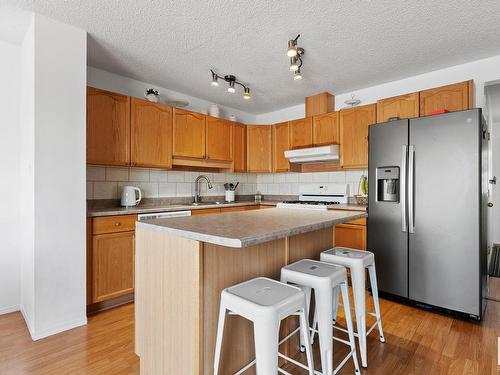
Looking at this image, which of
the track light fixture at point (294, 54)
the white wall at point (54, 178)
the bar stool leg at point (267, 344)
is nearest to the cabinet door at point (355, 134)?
the track light fixture at point (294, 54)

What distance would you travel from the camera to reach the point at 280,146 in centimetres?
425

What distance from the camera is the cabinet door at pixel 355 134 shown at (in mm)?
3283

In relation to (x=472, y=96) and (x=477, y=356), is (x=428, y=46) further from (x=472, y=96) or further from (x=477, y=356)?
(x=477, y=356)

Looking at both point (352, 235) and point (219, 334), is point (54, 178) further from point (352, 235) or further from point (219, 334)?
point (352, 235)

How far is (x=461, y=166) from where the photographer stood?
2240mm

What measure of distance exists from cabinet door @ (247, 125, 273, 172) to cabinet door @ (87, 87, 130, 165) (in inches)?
75.7

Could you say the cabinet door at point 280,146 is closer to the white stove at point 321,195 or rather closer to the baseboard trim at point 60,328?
the white stove at point 321,195

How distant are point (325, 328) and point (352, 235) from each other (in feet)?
6.38

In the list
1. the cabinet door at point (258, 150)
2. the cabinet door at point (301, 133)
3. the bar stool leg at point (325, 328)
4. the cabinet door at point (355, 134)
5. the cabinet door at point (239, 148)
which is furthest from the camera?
the cabinet door at point (258, 150)

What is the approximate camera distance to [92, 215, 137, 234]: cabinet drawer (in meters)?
2.42

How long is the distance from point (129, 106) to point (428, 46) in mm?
3027

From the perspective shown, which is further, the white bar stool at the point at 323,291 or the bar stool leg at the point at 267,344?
the white bar stool at the point at 323,291

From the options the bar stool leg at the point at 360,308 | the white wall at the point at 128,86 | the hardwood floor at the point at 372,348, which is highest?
the white wall at the point at 128,86

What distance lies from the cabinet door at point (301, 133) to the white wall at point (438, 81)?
0.50 meters
